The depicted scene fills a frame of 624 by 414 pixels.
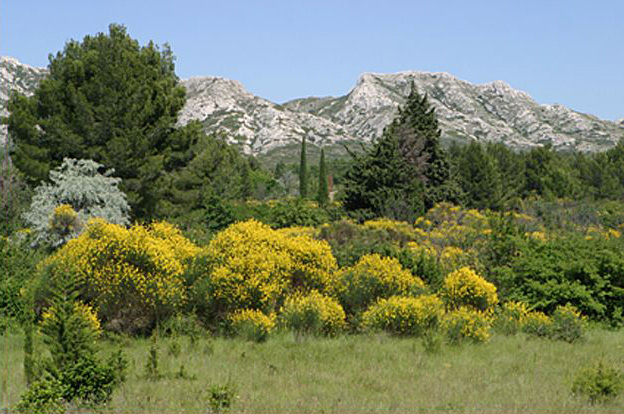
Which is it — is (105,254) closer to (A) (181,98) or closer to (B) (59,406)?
(B) (59,406)

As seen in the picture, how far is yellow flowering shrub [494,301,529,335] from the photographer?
1136cm

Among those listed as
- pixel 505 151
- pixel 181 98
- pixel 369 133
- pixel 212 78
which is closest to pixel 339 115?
pixel 369 133

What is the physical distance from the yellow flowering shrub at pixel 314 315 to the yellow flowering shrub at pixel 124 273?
206cm

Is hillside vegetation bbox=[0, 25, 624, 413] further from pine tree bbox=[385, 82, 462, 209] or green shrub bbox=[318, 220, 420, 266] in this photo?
pine tree bbox=[385, 82, 462, 209]

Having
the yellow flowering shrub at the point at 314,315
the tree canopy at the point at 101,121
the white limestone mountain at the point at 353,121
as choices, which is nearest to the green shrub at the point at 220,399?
the yellow flowering shrub at the point at 314,315

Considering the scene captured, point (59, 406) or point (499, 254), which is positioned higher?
point (499, 254)

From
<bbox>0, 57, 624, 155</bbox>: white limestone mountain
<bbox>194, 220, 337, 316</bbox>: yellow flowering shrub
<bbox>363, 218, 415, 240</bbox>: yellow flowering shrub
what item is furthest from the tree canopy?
<bbox>0, 57, 624, 155</bbox>: white limestone mountain

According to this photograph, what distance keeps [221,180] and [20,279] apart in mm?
35224

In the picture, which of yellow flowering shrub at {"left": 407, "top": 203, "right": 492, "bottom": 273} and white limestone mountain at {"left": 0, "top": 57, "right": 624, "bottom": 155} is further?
white limestone mountain at {"left": 0, "top": 57, "right": 624, "bottom": 155}

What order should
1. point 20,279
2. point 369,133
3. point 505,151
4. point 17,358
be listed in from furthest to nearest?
1. point 369,133
2. point 505,151
3. point 20,279
4. point 17,358

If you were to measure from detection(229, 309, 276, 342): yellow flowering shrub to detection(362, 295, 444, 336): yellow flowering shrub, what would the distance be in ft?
6.09

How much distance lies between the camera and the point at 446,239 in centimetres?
2059

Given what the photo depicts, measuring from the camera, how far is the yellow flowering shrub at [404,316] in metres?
10.6

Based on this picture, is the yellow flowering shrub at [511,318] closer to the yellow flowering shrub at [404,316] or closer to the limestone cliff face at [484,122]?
the yellow flowering shrub at [404,316]
